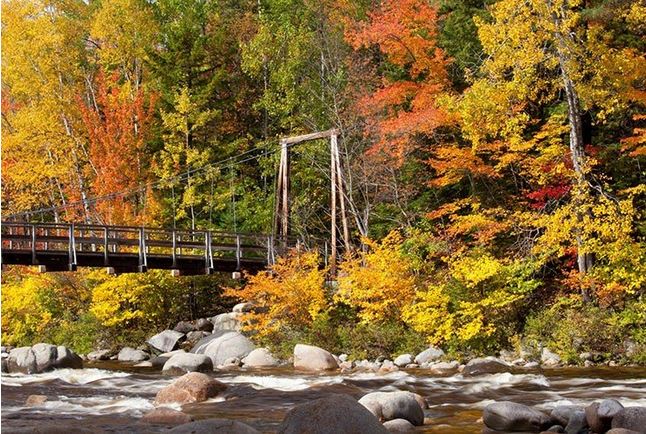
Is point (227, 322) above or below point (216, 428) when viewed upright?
below

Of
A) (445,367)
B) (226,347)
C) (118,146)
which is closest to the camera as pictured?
(445,367)

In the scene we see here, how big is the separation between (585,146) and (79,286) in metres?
15.5

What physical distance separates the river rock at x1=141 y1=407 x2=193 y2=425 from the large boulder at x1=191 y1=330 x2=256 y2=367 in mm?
9114

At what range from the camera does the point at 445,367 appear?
14.7m

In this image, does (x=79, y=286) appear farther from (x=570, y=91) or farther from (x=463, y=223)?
(x=570, y=91)

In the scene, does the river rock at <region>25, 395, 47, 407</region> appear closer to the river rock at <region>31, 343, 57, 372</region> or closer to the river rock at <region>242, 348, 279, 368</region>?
the river rock at <region>31, 343, 57, 372</region>

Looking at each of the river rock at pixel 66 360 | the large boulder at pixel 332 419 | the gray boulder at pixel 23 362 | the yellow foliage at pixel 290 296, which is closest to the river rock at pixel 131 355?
the river rock at pixel 66 360

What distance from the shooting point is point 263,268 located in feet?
75.5

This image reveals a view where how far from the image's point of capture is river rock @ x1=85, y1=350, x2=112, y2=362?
21.0 metres

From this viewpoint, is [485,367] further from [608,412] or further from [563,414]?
[608,412]

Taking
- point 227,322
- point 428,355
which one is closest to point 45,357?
point 227,322

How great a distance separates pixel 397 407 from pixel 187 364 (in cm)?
853

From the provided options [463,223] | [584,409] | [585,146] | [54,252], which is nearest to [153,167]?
[54,252]

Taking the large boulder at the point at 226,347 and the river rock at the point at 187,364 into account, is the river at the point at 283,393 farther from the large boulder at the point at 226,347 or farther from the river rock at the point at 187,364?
the large boulder at the point at 226,347
